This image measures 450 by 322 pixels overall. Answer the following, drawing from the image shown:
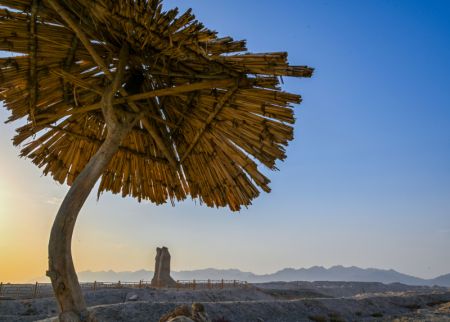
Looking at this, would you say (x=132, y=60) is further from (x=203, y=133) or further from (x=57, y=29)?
(x=203, y=133)

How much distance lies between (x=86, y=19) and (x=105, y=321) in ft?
38.9

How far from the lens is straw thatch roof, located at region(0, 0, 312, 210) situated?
8.69 ft

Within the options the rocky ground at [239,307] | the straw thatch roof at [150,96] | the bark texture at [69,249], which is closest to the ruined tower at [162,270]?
the rocky ground at [239,307]

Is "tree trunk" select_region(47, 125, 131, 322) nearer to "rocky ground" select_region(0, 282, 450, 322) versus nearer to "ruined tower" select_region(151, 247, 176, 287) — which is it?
"rocky ground" select_region(0, 282, 450, 322)

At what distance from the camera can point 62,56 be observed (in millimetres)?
3244

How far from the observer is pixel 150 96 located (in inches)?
117

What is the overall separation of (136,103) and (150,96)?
0.74 feet

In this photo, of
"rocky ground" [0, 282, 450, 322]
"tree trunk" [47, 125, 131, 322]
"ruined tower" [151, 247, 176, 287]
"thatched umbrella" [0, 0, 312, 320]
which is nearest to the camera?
"tree trunk" [47, 125, 131, 322]

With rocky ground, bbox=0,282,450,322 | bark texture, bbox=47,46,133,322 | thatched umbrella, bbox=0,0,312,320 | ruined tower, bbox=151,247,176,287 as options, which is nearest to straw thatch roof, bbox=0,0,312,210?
thatched umbrella, bbox=0,0,312,320

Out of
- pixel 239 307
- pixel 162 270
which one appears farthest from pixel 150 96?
pixel 162 270

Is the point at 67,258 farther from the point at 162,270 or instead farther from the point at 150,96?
the point at 162,270

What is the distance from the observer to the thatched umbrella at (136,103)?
2539 mm

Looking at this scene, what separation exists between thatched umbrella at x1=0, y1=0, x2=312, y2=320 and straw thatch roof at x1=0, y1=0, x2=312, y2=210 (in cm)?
1

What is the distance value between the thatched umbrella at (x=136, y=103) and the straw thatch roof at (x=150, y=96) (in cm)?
1
